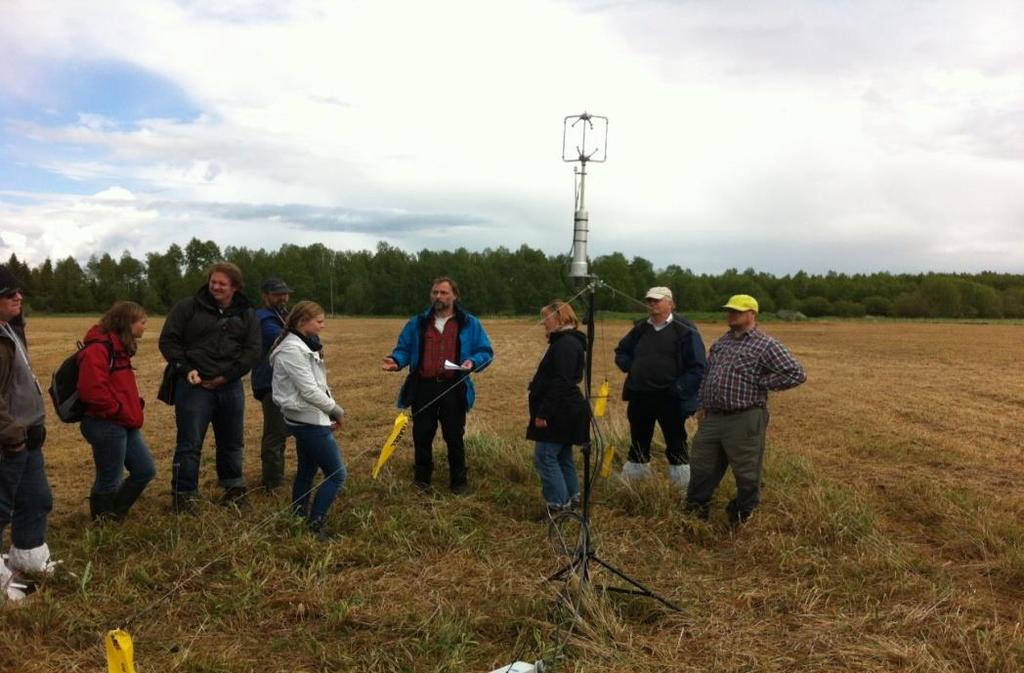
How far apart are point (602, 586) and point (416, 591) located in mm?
968

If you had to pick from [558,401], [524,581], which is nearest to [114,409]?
[524,581]

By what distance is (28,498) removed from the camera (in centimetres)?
383

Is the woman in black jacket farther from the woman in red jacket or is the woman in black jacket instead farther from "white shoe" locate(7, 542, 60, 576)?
"white shoe" locate(7, 542, 60, 576)

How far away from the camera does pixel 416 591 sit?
3793 mm

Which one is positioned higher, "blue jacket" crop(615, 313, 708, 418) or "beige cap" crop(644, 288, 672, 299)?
"beige cap" crop(644, 288, 672, 299)

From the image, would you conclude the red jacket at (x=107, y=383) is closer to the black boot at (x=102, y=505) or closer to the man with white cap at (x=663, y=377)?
the black boot at (x=102, y=505)

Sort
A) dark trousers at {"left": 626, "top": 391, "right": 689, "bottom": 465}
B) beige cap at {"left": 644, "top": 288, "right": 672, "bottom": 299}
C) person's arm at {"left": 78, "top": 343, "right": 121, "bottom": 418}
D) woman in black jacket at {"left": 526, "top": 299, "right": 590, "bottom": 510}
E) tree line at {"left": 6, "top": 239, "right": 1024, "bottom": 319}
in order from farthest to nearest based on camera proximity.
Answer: tree line at {"left": 6, "top": 239, "right": 1024, "bottom": 319}, dark trousers at {"left": 626, "top": 391, "right": 689, "bottom": 465}, beige cap at {"left": 644, "top": 288, "right": 672, "bottom": 299}, woman in black jacket at {"left": 526, "top": 299, "right": 590, "bottom": 510}, person's arm at {"left": 78, "top": 343, "right": 121, "bottom": 418}

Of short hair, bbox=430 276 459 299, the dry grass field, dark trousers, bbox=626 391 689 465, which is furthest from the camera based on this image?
dark trousers, bbox=626 391 689 465

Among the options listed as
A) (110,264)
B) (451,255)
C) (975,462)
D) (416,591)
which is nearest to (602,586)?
(416,591)

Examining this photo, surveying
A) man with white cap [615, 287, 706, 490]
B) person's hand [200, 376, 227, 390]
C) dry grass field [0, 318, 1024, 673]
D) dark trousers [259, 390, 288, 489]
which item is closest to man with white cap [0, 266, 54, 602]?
dry grass field [0, 318, 1024, 673]

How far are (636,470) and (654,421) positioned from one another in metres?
0.43

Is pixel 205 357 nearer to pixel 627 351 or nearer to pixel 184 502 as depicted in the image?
pixel 184 502

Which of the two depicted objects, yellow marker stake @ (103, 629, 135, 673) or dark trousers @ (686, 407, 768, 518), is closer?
yellow marker stake @ (103, 629, 135, 673)

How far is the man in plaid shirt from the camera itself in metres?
4.73
